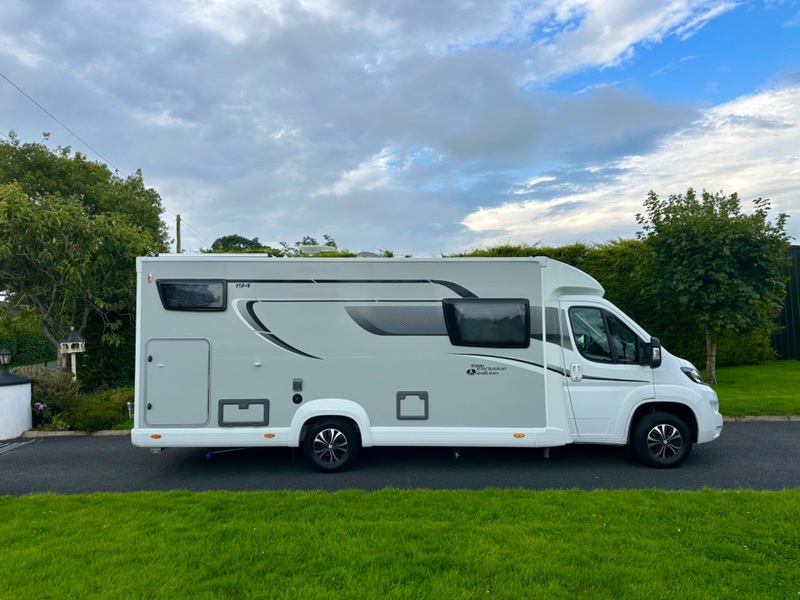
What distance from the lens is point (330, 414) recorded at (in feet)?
20.0

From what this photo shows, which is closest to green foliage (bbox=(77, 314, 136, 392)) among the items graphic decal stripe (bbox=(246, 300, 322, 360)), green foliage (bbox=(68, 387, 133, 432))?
green foliage (bbox=(68, 387, 133, 432))

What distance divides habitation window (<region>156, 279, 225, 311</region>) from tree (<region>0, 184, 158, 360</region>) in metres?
5.02

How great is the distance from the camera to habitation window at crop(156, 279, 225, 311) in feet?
20.0

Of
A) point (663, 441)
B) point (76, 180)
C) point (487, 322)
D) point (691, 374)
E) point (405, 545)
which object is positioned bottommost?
point (405, 545)

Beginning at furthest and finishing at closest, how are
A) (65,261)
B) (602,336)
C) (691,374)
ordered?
(65,261) → (691,374) → (602,336)

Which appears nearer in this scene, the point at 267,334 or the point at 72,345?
the point at 267,334

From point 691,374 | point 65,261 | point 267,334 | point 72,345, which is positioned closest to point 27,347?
point 72,345

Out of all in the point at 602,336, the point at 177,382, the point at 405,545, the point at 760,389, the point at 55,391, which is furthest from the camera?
the point at 760,389

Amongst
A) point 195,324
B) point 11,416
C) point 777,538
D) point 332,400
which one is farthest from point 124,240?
point 777,538

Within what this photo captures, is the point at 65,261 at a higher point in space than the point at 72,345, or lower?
higher

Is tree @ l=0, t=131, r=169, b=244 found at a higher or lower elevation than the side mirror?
higher

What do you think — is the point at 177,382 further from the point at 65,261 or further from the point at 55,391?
the point at 65,261

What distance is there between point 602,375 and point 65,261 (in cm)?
983

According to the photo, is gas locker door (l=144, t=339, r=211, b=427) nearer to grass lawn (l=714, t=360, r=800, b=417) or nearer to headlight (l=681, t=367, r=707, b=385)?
headlight (l=681, t=367, r=707, b=385)
